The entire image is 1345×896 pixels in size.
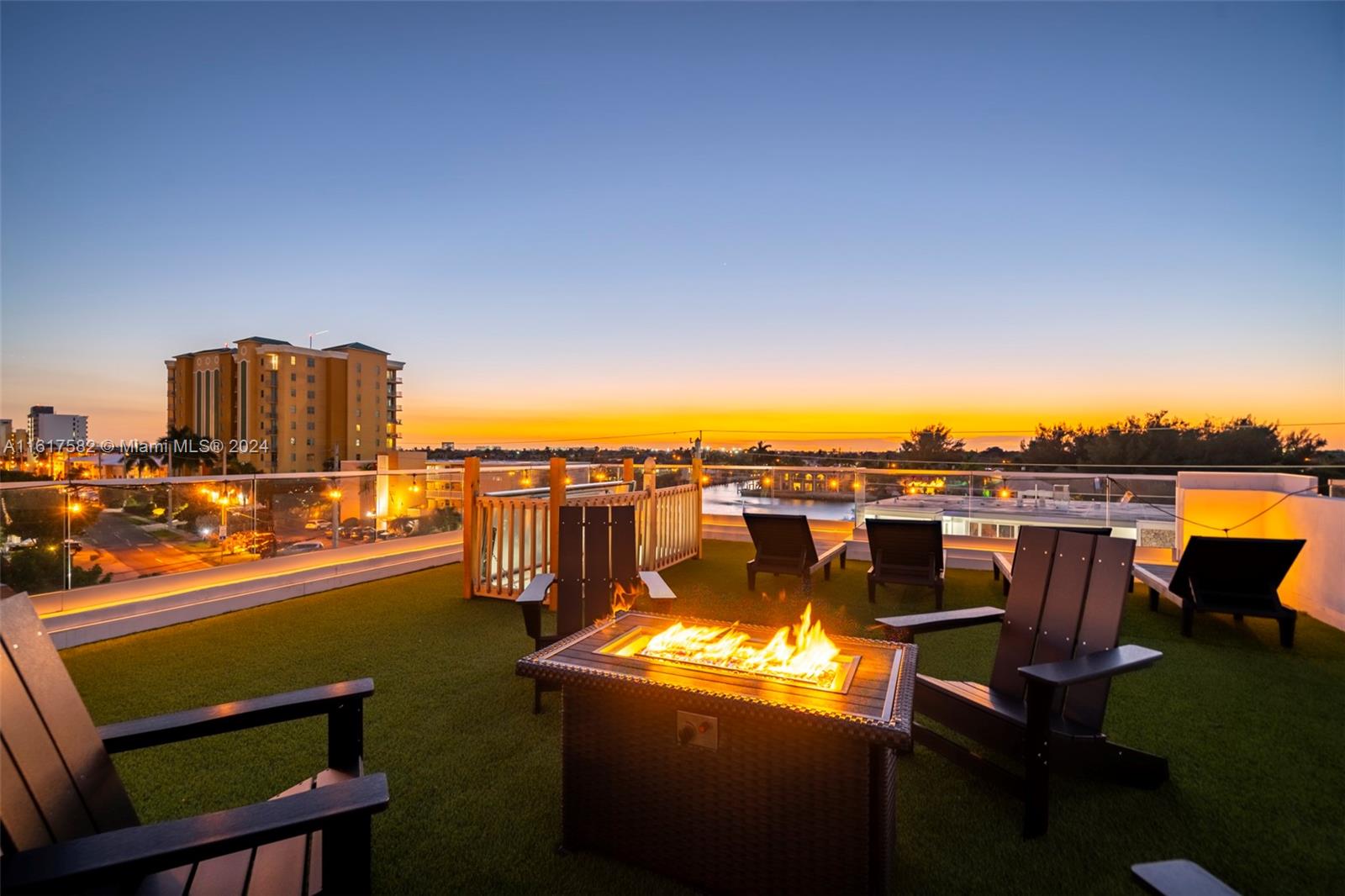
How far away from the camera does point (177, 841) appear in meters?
1.05

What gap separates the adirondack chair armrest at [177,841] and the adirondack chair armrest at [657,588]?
228 cm

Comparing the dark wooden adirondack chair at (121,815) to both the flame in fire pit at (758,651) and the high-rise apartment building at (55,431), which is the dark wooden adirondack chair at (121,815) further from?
the high-rise apartment building at (55,431)

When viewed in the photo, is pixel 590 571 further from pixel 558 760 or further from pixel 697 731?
pixel 697 731

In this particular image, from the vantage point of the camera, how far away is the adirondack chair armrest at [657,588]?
3.45 metres

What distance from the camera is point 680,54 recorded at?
24.6 ft

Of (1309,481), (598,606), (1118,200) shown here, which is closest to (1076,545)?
(598,606)

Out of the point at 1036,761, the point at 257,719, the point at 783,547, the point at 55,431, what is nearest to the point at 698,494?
the point at 783,547

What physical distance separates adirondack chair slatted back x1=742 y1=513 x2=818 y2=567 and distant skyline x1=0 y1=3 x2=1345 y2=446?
5.09 m

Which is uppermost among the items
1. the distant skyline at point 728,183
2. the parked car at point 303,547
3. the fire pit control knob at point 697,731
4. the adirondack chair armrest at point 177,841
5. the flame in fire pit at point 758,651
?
the distant skyline at point 728,183

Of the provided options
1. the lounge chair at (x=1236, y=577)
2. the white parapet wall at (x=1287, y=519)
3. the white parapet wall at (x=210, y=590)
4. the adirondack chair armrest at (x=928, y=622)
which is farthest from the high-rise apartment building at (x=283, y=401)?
the adirondack chair armrest at (x=928, y=622)

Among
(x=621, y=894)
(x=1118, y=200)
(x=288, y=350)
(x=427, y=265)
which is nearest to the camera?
(x=621, y=894)

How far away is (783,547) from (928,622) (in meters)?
3.68

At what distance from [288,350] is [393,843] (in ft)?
238

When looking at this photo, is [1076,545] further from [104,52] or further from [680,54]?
[104,52]
